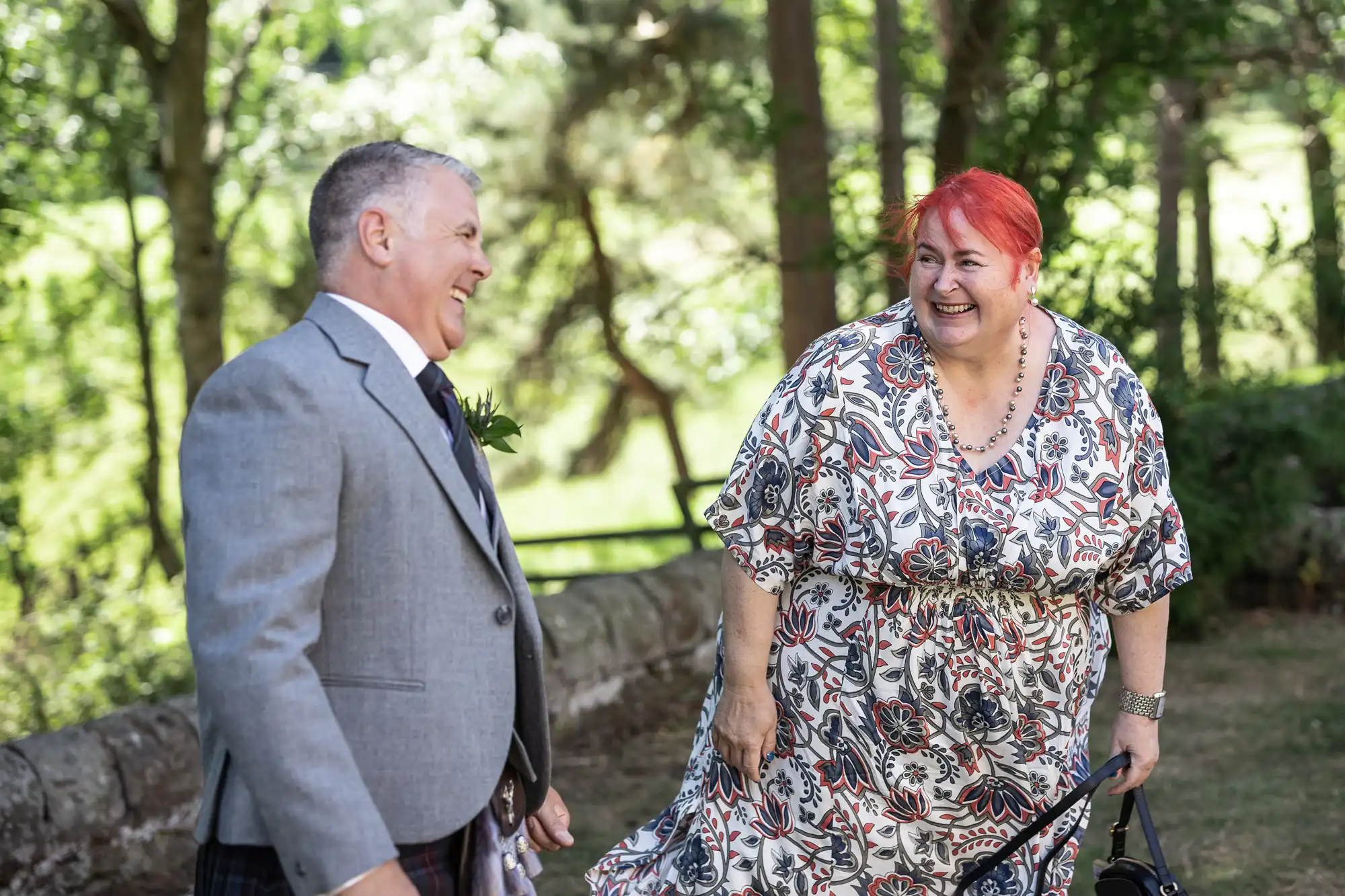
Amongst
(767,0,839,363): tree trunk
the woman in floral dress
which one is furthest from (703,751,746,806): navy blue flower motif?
(767,0,839,363): tree trunk

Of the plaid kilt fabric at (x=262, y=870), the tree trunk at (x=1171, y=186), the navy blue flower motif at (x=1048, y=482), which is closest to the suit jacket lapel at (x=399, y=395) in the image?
the plaid kilt fabric at (x=262, y=870)

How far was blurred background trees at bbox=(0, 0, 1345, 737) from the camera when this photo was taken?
726cm

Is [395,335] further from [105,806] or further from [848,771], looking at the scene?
[105,806]

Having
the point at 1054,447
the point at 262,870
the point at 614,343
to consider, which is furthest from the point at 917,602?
the point at 614,343

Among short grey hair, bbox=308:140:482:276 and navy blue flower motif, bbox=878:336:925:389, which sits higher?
short grey hair, bbox=308:140:482:276

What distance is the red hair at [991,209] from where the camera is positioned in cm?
276

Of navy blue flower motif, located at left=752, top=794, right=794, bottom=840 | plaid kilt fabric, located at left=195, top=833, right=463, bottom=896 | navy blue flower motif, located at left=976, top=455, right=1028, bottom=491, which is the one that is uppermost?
navy blue flower motif, located at left=976, top=455, right=1028, bottom=491

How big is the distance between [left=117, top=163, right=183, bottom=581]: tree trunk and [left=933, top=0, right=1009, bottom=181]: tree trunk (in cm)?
851

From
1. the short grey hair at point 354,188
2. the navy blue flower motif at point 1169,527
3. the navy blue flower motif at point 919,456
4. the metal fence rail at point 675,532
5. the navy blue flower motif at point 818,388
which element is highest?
the short grey hair at point 354,188

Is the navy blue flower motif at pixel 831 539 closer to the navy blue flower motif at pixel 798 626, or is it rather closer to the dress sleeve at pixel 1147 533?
the navy blue flower motif at pixel 798 626

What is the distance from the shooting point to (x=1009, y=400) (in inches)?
111

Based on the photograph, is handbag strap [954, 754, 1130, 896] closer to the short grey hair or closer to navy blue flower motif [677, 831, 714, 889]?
navy blue flower motif [677, 831, 714, 889]

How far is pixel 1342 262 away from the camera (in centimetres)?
1395

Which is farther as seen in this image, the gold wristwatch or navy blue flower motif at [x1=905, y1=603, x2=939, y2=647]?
the gold wristwatch
